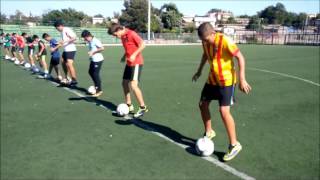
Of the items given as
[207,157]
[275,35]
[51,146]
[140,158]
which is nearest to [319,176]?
[207,157]

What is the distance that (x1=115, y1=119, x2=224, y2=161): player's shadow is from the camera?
577 centimetres

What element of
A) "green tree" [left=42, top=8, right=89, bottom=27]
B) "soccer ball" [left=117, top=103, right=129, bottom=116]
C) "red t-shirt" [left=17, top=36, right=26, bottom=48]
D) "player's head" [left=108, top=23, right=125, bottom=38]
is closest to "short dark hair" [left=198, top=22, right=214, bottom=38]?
"player's head" [left=108, top=23, right=125, bottom=38]

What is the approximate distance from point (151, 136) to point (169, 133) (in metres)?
0.42

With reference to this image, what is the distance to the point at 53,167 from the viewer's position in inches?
201

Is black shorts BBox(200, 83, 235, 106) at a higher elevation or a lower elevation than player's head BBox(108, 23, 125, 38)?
lower

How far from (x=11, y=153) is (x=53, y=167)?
3.45ft

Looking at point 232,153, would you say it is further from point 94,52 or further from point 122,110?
point 94,52

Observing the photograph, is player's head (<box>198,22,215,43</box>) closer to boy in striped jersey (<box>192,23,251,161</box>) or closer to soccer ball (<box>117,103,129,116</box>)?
boy in striped jersey (<box>192,23,251,161</box>)

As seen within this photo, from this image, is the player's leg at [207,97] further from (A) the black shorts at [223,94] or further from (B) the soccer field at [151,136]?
(B) the soccer field at [151,136]

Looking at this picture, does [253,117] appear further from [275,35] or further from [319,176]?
[275,35]

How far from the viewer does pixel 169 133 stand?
6668 millimetres

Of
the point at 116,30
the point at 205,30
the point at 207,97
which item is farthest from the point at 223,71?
the point at 116,30


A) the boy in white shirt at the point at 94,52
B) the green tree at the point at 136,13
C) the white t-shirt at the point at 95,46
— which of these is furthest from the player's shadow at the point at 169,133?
the green tree at the point at 136,13

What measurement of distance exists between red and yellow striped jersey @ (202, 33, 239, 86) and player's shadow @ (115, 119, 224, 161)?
132 centimetres
